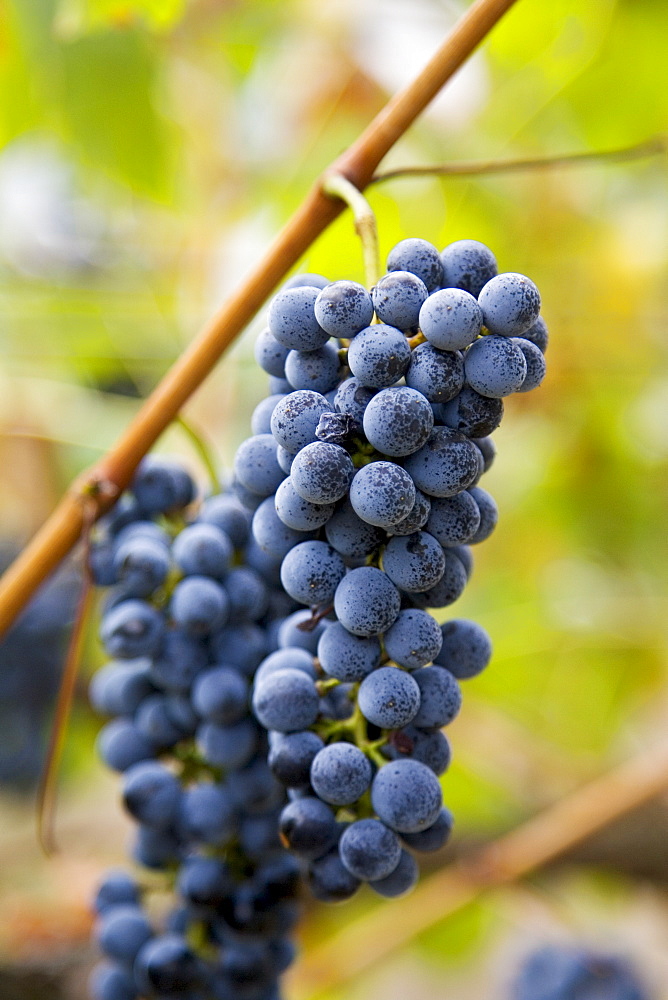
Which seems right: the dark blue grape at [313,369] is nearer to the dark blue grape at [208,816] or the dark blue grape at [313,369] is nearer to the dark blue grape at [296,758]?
the dark blue grape at [296,758]

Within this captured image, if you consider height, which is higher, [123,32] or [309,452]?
[123,32]

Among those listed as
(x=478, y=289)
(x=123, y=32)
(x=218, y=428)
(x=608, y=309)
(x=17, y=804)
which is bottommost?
(x=17, y=804)

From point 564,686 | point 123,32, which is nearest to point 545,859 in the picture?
point 564,686

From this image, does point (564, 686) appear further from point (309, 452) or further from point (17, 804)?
point (309, 452)

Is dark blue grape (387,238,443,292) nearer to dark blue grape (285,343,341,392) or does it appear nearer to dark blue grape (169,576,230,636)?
dark blue grape (285,343,341,392)

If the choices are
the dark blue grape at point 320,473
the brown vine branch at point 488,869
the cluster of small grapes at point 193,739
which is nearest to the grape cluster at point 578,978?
the brown vine branch at point 488,869

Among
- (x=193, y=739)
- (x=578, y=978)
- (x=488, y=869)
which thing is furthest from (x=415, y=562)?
(x=578, y=978)

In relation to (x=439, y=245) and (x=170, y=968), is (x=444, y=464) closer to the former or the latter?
(x=170, y=968)
